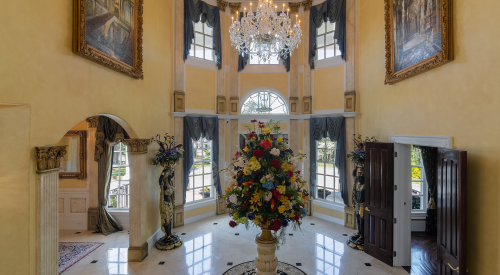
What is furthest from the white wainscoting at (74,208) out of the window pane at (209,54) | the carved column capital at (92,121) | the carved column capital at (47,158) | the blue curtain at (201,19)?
the window pane at (209,54)

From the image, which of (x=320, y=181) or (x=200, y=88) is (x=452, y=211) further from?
Answer: (x=200, y=88)

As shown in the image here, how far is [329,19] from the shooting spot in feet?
24.4

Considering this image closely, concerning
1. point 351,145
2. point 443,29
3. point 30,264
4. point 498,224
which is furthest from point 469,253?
point 30,264

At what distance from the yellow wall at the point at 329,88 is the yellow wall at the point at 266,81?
1.06 metres

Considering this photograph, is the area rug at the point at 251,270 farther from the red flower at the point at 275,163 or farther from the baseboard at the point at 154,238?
the red flower at the point at 275,163

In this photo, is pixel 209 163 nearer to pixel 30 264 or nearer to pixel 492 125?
pixel 30 264

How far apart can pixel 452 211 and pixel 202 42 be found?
7.38m

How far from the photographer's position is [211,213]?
8008 mm

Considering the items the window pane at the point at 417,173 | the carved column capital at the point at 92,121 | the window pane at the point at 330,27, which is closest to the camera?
the carved column capital at the point at 92,121

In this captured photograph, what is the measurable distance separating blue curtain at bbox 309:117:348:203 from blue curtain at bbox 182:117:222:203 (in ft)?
9.98

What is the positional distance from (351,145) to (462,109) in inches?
151

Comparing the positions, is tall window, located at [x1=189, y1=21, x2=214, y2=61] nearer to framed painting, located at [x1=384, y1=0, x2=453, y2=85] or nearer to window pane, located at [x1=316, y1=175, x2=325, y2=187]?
framed painting, located at [x1=384, y1=0, x2=453, y2=85]

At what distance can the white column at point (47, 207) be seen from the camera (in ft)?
9.28

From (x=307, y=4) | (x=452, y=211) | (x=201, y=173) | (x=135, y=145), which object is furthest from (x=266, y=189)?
(x=307, y=4)
